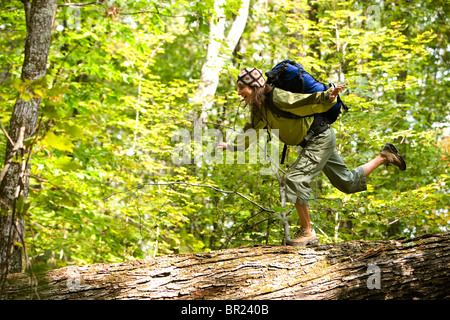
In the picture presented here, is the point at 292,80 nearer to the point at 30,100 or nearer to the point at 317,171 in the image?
the point at 317,171

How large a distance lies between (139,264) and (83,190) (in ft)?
12.5

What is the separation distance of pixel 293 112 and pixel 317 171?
0.61 metres

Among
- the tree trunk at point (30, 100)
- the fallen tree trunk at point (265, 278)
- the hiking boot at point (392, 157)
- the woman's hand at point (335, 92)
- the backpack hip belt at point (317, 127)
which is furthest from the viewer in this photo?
the hiking boot at point (392, 157)

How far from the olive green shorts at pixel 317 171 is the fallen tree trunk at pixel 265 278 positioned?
0.65 m

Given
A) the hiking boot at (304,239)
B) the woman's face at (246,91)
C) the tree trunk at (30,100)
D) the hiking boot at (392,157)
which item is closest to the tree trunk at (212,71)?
the tree trunk at (30,100)

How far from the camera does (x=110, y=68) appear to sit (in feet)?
19.7

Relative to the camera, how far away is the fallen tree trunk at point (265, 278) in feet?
8.35

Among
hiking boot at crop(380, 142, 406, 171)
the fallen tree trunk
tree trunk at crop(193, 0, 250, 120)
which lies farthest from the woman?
tree trunk at crop(193, 0, 250, 120)

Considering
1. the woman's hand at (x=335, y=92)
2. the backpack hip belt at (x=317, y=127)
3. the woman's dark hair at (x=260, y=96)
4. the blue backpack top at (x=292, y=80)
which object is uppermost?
the blue backpack top at (x=292, y=80)

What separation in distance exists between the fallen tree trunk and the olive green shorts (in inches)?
25.6

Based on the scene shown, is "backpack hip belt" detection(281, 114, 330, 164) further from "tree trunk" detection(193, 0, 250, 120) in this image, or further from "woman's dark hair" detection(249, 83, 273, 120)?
"tree trunk" detection(193, 0, 250, 120)

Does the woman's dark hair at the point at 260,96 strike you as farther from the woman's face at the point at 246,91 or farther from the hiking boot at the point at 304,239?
the hiking boot at the point at 304,239

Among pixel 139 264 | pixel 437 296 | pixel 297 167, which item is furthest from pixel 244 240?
pixel 437 296

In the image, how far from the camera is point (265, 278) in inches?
106
